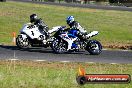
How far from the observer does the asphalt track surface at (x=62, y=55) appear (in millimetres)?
18844

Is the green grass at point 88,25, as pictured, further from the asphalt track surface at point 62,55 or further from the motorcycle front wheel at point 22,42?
the asphalt track surface at point 62,55

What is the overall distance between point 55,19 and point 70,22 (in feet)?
66.3

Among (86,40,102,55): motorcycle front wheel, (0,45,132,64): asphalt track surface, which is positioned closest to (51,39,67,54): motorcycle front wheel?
(0,45,132,64): asphalt track surface

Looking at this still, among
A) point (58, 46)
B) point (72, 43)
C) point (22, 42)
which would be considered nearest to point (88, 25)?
point (22, 42)

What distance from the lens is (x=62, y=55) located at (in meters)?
19.9

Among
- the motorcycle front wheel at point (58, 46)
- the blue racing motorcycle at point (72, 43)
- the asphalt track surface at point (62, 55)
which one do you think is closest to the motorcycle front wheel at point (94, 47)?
the blue racing motorcycle at point (72, 43)

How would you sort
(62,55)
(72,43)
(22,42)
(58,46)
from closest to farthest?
(62,55) → (58,46) → (72,43) → (22,42)

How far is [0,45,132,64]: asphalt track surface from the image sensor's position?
18.8 meters

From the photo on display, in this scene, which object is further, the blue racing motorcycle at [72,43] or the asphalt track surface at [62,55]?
the blue racing motorcycle at [72,43]

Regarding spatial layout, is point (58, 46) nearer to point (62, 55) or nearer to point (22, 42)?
point (62, 55)

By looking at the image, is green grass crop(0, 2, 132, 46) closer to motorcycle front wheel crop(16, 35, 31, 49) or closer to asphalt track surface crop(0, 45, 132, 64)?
motorcycle front wheel crop(16, 35, 31, 49)

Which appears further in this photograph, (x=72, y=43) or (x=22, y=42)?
(x=22, y=42)

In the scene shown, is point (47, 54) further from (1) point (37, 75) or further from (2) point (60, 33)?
(1) point (37, 75)

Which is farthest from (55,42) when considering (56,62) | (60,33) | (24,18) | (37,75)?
(24,18)
